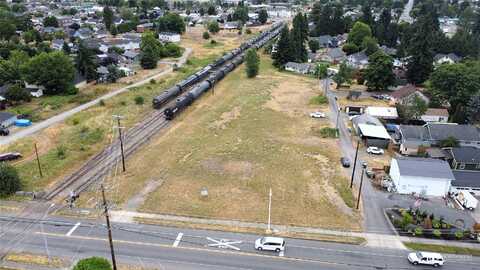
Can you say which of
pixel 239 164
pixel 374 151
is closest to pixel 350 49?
pixel 374 151

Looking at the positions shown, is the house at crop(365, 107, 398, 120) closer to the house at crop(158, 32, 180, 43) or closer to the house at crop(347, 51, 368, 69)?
the house at crop(347, 51, 368, 69)

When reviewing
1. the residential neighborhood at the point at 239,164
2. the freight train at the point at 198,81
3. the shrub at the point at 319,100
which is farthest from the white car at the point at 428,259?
the shrub at the point at 319,100

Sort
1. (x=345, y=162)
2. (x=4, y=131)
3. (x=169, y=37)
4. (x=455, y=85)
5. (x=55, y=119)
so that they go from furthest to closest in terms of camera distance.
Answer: (x=169, y=37) → (x=455, y=85) → (x=55, y=119) → (x=4, y=131) → (x=345, y=162)

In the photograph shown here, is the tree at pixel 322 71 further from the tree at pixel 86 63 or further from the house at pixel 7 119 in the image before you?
the house at pixel 7 119

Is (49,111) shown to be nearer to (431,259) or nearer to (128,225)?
(128,225)

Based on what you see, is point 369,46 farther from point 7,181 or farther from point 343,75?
point 7,181

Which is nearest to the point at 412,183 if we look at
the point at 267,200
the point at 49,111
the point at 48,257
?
the point at 267,200
